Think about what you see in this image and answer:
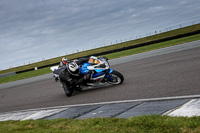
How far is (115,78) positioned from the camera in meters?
9.25

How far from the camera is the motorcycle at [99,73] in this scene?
9.05 meters

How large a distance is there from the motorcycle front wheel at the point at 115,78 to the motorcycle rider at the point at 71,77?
2.96 feet

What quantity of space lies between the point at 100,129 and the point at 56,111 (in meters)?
2.99

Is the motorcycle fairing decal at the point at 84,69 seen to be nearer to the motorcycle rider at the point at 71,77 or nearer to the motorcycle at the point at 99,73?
the motorcycle at the point at 99,73

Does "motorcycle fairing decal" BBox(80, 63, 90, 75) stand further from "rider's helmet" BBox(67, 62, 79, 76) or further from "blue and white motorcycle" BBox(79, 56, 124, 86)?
"rider's helmet" BBox(67, 62, 79, 76)

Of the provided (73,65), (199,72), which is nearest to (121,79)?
(73,65)

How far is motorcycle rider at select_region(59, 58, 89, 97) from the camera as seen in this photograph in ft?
30.3

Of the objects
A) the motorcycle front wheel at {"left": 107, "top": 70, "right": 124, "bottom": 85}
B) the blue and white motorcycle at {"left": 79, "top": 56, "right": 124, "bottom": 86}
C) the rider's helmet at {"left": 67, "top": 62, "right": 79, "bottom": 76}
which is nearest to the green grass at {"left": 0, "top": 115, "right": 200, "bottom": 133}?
the rider's helmet at {"left": 67, "top": 62, "right": 79, "bottom": 76}

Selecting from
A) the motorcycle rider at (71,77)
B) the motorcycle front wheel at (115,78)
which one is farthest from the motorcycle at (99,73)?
the motorcycle rider at (71,77)

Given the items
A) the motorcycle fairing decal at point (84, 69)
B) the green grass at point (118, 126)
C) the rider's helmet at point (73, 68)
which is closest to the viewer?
the green grass at point (118, 126)

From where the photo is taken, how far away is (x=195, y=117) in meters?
3.90

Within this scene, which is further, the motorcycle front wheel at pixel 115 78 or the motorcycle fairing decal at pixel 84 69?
the motorcycle fairing decal at pixel 84 69

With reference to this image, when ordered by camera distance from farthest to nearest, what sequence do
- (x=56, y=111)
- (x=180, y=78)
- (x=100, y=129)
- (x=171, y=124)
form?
(x=180, y=78), (x=56, y=111), (x=100, y=129), (x=171, y=124)

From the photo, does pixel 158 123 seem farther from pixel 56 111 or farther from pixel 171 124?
pixel 56 111
